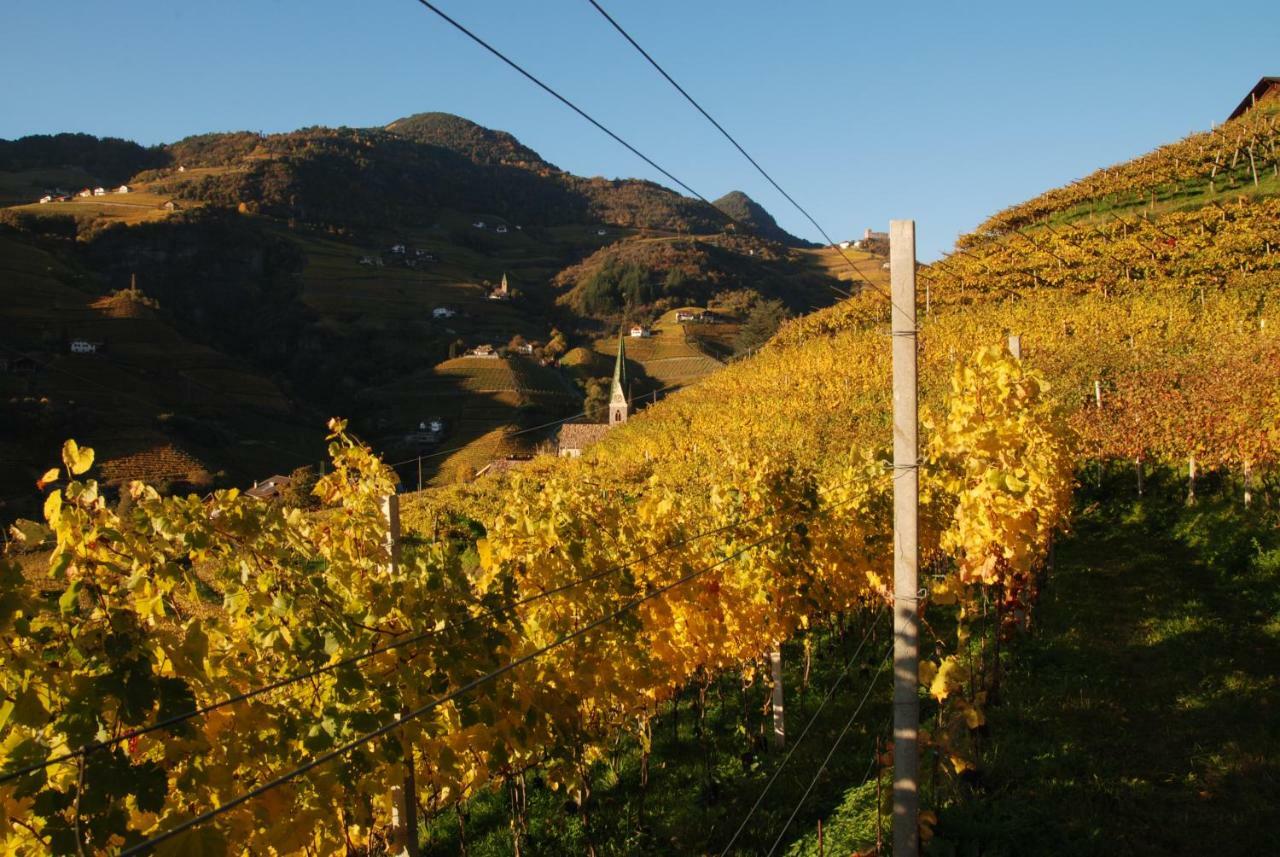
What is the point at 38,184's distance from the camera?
12681cm

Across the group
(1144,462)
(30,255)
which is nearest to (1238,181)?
(1144,462)

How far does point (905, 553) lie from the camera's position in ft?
16.8

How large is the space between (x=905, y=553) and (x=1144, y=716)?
491 centimetres

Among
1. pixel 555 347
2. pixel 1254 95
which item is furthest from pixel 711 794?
pixel 555 347

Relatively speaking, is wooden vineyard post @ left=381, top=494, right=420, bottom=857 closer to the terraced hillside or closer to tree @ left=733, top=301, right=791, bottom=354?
the terraced hillside

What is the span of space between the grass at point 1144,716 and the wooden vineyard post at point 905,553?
1.05 meters

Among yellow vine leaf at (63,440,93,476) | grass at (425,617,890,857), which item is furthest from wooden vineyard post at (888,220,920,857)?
yellow vine leaf at (63,440,93,476)

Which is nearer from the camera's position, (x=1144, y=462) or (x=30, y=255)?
(x=1144, y=462)

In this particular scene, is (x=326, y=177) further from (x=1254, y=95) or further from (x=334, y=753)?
(x=334, y=753)

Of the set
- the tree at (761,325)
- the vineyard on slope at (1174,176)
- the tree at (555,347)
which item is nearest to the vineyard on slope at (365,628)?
the vineyard on slope at (1174,176)

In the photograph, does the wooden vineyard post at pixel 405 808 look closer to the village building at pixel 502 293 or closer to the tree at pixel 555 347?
the tree at pixel 555 347

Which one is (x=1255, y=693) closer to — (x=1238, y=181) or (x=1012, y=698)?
(x=1012, y=698)

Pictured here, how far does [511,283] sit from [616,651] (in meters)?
125

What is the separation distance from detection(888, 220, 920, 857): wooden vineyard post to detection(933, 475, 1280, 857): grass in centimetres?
105
